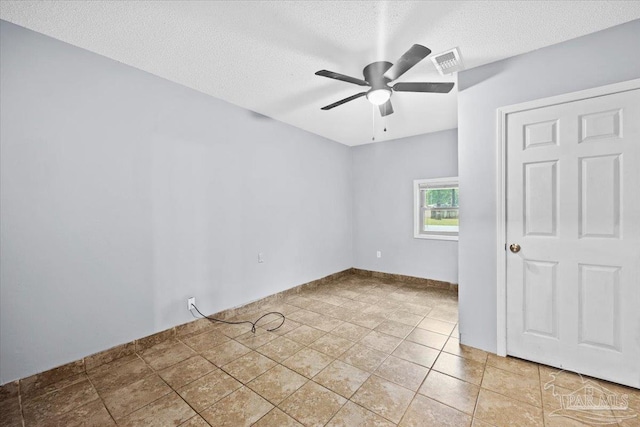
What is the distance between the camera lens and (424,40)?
2.00 m

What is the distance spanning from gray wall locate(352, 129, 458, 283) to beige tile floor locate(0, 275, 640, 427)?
175 cm

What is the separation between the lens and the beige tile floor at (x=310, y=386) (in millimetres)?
1616

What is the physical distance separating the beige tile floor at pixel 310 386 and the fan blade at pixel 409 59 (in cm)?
236

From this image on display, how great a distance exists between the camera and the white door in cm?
182

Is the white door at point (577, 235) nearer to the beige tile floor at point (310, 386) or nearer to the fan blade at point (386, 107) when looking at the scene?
the beige tile floor at point (310, 386)

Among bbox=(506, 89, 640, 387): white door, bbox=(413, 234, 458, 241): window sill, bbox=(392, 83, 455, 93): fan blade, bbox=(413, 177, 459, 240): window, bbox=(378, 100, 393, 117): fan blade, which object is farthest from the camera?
bbox=(413, 177, 459, 240): window

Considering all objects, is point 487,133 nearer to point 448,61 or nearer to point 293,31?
point 448,61

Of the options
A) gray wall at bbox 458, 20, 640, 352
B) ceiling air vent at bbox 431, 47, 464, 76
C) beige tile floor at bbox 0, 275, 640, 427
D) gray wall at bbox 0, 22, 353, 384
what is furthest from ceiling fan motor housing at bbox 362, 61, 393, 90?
beige tile floor at bbox 0, 275, 640, 427

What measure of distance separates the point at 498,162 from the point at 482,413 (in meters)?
1.91

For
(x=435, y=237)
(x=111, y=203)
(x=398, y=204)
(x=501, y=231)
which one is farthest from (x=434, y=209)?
(x=111, y=203)

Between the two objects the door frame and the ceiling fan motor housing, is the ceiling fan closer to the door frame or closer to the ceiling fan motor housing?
the ceiling fan motor housing

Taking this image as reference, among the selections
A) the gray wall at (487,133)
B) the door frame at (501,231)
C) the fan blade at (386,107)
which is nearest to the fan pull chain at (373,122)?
the fan blade at (386,107)

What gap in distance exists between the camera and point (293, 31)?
189 centimetres

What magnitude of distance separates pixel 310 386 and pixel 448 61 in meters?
2.90
